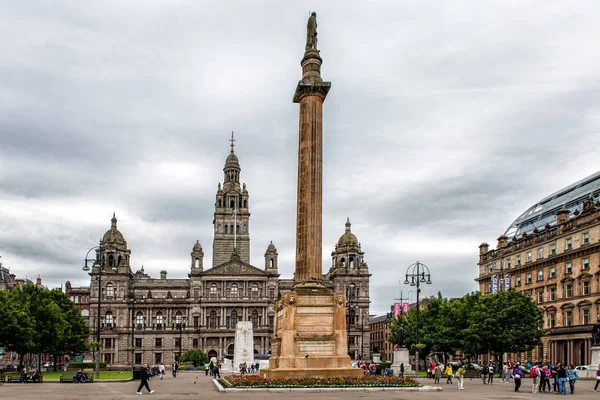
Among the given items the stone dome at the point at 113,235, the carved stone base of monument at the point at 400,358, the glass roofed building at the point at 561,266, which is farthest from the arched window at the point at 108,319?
the carved stone base of monument at the point at 400,358

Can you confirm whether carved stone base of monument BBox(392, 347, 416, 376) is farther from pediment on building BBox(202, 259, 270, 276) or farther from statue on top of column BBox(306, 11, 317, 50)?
pediment on building BBox(202, 259, 270, 276)

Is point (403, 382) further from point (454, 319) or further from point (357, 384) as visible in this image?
point (454, 319)

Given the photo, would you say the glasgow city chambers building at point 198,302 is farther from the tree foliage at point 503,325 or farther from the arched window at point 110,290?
the tree foliage at point 503,325

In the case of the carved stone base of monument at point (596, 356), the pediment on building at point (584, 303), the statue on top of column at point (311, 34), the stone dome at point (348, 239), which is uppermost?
the statue on top of column at point (311, 34)

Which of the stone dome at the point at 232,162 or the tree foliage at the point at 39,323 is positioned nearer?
the tree foliage at the point at 39,323

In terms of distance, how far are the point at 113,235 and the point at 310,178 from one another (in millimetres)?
108259

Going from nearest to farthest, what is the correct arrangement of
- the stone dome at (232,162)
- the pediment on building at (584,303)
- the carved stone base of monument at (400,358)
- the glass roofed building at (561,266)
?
1. the carved stone base of monument at (400,358)
2. the pediment on building at (584,303)
3. the glass roofed building at (561,266)
4. the stone dome at (232,162)

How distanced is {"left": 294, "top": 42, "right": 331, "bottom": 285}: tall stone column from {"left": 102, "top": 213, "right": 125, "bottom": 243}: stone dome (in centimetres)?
10565

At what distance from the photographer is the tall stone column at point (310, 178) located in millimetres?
38219

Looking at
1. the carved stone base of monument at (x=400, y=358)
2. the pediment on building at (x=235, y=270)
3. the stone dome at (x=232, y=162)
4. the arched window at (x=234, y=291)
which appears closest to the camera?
the carved stone base of monument at (x=400, y=358)

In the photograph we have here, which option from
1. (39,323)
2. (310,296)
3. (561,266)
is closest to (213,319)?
(39,323)

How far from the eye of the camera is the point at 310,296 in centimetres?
3691

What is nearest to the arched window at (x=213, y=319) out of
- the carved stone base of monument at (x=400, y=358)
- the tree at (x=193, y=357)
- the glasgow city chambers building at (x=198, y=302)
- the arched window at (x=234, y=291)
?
the glasgow city chambers building at (x=198, y=302)

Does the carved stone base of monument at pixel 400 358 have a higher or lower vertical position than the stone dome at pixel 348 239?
lower
